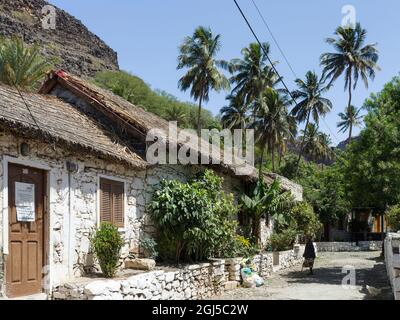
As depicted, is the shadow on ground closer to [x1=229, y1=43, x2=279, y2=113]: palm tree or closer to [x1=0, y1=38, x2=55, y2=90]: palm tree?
[x1=0, y1=38, x2=55, y2=90]: palm tree

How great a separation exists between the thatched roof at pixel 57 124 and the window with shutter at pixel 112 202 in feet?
2.04

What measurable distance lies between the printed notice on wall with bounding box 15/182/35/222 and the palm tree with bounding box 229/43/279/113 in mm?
37922

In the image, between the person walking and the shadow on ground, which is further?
the person walking

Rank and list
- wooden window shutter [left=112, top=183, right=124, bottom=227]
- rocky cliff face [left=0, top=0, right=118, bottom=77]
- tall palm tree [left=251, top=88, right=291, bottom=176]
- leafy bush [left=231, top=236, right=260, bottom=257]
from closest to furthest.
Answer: wooden window shutter [left=112, top=183, right=124, bottom=227] → leafy bush [left=231, top=236, right=260, bottom=257] → tall palm tree [left=251, top=88, right=291, bottom=176] → rocky cliff face [left=0, top=0, right=118, bottom=77]

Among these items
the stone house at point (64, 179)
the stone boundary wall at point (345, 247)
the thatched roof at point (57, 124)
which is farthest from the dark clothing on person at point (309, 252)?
the stone boundary wall at point (345, 247)

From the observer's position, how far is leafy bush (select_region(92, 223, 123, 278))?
11047mm


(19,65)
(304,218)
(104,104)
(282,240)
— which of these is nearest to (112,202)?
(104,104)

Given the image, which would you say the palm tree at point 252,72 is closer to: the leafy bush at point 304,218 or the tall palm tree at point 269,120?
the tall palm tree at point 269,120

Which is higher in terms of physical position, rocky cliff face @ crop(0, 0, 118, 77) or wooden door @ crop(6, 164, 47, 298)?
rocky cliff face @ crop(0, 0, 118, 77)

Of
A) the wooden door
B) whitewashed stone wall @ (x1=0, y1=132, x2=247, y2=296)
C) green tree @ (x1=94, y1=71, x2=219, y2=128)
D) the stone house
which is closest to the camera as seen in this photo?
the wooden door

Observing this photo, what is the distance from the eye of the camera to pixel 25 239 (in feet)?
31.7

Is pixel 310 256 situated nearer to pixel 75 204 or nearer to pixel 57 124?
pixel 75 204

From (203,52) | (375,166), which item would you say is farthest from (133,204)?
(203,52)

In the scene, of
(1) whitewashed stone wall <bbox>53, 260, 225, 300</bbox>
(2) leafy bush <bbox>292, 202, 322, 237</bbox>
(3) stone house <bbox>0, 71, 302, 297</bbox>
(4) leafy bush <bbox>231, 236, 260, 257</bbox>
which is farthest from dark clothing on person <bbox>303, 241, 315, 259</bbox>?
(2) leafy bush <bbox>292, 202, 322, 237</bbox>
